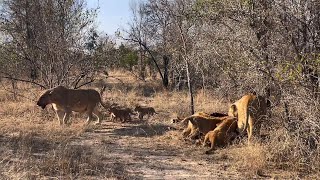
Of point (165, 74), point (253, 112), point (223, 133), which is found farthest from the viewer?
point (165, 74)

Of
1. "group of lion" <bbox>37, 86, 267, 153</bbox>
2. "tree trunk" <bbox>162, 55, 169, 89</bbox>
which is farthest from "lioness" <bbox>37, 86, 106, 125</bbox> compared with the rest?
"tree trunk" <bbox>162, 55, 169, 89</bbox>

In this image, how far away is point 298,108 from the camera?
757cm

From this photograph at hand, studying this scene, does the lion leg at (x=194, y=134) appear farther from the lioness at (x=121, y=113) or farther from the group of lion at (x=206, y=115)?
the lioness at (x=121, y=113)

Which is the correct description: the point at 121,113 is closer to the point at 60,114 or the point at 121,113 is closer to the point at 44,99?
the point at 60,114

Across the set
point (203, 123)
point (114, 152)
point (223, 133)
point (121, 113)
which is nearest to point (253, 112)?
point (223, 133)

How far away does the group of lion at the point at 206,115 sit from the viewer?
30.4 ft

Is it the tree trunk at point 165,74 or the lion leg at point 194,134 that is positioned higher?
the tree trunk at point 165,74

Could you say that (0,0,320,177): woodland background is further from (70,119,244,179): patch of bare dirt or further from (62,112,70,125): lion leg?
(62,112,70,125): lion leg

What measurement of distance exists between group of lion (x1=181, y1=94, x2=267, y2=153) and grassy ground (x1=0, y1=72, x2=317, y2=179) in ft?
0.84

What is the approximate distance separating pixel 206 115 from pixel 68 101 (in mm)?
3982

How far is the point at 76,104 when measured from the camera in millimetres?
12484

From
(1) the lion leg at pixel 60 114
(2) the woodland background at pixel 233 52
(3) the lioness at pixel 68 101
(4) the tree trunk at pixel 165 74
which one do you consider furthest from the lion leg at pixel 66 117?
(4) the tree trunk at pixel 165 74

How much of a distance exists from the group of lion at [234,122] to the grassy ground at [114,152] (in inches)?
10.1

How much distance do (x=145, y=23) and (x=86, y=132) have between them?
632 inches
